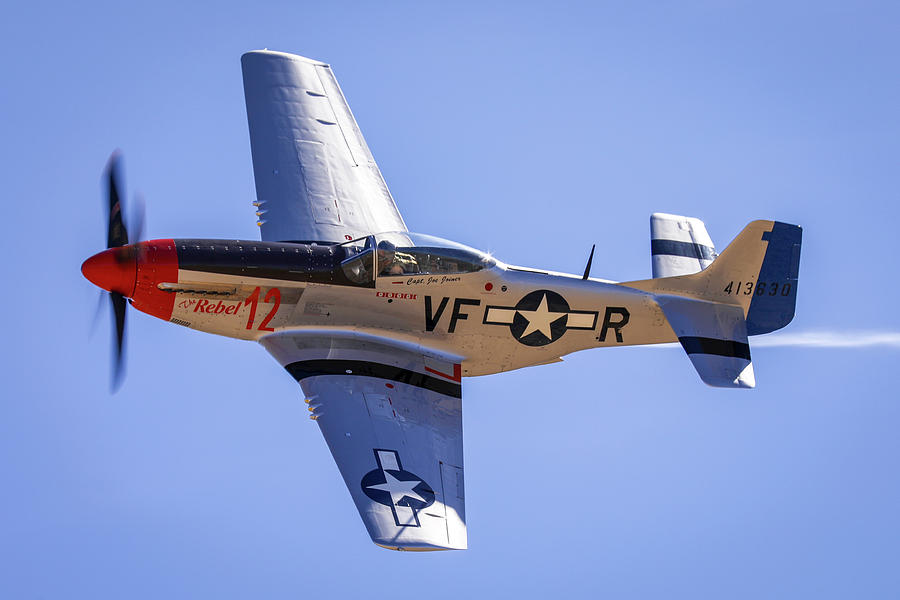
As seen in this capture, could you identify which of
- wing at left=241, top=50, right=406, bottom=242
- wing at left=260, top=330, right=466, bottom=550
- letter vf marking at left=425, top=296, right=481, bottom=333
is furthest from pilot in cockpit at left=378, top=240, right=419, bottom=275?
wing at left=241, top=50, right=406, bottom=242

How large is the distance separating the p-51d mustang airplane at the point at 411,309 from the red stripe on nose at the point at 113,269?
0.02 metres

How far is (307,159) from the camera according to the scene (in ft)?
68.4

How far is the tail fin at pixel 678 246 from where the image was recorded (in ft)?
64.7

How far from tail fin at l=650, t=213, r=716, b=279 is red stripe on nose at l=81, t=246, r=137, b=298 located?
7.01 m

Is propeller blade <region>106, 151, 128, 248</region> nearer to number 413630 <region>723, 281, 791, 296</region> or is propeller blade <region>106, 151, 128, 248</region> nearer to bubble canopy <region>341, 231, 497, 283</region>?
bubble canopy <region>341, 231, 497, 283</region>

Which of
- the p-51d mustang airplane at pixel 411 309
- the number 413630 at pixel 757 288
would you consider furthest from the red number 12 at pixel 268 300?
the number 413630 at pixel 757 288

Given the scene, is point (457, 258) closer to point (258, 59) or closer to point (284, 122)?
point (284, 122)

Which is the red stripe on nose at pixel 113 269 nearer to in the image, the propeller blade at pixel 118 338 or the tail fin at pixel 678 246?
the propeller blade at pixel 118 338

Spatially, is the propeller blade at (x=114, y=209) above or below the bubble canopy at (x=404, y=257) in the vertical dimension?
above

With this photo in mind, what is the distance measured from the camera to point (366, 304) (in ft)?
60.1

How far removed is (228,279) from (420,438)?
125 inches

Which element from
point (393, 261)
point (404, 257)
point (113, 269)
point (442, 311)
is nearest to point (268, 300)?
point (393, 261)

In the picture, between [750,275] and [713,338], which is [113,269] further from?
[750,275]

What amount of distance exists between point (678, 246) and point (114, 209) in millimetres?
7663
